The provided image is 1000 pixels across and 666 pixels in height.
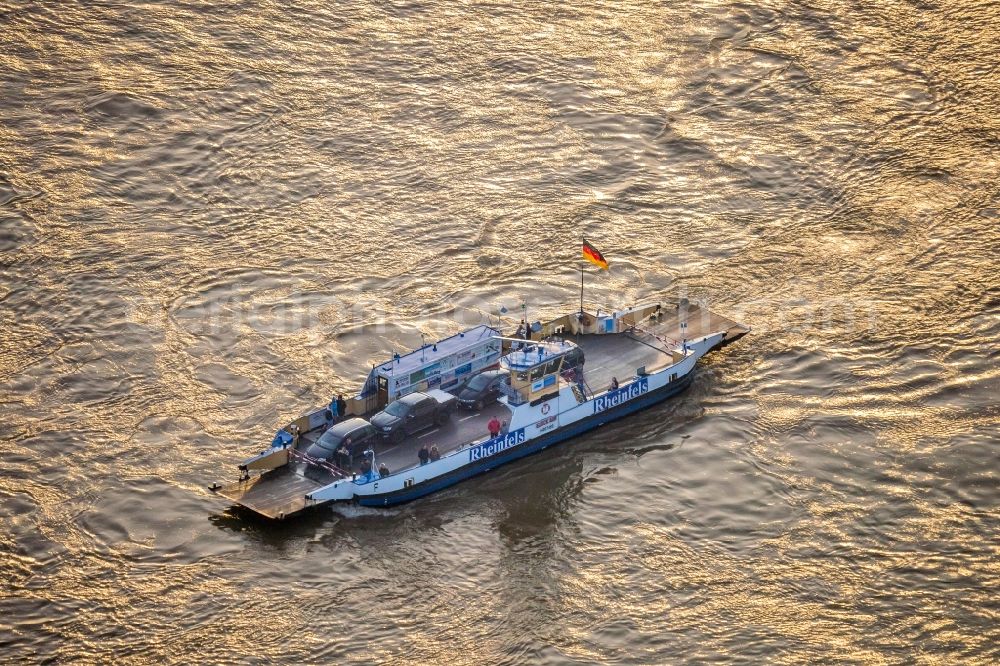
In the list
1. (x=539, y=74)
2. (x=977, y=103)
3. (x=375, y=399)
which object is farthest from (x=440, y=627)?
(x=977, y=103)

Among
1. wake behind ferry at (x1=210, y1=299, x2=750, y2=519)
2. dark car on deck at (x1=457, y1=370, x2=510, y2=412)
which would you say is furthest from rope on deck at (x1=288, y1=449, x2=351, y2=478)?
dark car on deck at (x1=457, y1=370, x2=510, y2=412)

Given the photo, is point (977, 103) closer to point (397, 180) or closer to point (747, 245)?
point (747, 245)

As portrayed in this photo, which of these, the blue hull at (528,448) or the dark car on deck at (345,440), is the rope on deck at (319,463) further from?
the blue hull at (528,448)

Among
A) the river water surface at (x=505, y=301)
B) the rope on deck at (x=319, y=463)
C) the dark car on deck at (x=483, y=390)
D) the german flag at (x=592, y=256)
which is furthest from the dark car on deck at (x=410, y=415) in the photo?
the german flag at (x=592, y=256)

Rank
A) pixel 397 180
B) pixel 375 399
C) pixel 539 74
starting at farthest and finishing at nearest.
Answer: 1. pixel 539 74
2. pixel 397 180
3. pixel 375 399

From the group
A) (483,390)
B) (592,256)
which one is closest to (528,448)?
(483,390)
